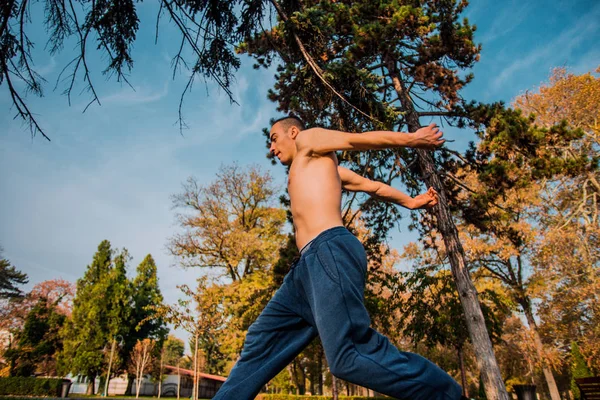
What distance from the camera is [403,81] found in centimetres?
930

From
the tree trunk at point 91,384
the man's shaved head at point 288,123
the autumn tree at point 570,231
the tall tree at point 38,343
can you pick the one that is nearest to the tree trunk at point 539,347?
the autumn tree at point 570,231

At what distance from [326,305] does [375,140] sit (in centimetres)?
86

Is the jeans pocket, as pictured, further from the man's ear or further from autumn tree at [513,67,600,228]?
autumn tree at [513,67,600,228]

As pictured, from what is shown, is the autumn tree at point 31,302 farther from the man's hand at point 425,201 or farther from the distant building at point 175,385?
the man's hand at point 425,201

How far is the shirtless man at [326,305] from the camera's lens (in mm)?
1389

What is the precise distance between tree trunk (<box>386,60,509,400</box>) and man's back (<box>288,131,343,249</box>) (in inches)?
235

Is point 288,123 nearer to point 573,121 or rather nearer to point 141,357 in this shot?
point 573,121

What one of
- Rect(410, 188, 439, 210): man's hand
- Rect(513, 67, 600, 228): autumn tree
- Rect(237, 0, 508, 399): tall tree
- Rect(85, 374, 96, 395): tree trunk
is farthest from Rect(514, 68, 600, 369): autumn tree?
Rect(85, 374, 96, 395): tree trunk

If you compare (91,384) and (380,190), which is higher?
(380,190)

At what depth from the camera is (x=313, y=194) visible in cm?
187

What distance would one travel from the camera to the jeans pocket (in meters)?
1.56

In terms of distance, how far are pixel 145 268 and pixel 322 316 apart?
3486 cm

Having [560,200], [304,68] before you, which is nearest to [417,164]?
[304,68]

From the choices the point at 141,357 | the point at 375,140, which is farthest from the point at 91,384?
the point at 375,140
